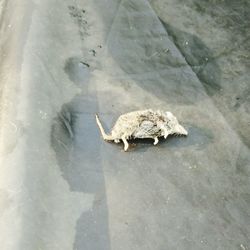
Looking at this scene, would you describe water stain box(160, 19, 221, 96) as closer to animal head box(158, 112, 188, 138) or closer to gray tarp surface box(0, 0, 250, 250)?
gray tarp surface box(0, 0, 250, 250)

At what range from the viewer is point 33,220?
9.20 feet

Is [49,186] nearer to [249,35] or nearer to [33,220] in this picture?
[33,220]

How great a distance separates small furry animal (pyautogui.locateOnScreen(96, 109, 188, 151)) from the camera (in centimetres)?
332

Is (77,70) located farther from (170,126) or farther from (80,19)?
(170,126)

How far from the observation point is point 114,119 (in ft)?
11.5

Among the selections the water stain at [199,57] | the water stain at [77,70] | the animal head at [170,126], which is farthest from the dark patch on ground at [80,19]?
the animal head at [170,126]

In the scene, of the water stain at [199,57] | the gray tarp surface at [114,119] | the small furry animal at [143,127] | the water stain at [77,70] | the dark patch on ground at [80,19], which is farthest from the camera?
the dark patch on ground at [80,19]

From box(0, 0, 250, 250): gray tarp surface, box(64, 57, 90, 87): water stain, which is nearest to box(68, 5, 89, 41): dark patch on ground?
box(0, 0, 250, 250): gray tarp surface

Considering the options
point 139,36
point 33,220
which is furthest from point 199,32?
point 33,220

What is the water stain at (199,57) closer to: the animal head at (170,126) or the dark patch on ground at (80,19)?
the animal head at (170,126)

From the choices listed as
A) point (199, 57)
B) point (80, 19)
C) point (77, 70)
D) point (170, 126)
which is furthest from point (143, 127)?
point (80, 19)

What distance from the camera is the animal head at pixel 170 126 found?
3.36 metres

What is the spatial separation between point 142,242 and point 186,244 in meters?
Result: 0.26

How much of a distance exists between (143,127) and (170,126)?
0.19 m
